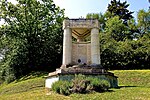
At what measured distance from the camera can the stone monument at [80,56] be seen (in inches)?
690

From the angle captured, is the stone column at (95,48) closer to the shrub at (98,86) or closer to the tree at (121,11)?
the shrub at (98,86)

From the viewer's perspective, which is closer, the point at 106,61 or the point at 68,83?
the point at 68,83

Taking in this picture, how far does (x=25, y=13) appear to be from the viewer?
3841 centimetres

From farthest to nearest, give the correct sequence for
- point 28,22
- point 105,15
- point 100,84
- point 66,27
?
point 105,15
point 28,22
point 66,27
point 100,84

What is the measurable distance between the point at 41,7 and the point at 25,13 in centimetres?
240

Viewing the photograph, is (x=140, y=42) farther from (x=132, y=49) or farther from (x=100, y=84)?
(x=100, y=84)

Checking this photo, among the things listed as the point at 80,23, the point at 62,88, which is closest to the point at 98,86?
the point at 62,88

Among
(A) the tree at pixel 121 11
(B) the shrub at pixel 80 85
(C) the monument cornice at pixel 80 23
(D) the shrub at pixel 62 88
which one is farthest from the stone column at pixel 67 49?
(A) the tree at pixel 121 11

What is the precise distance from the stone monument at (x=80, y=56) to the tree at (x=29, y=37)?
1373 centimetres

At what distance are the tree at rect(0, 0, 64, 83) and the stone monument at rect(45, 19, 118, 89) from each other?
45.0 ft

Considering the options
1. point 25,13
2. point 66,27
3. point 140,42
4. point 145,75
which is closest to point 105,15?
point 140,42

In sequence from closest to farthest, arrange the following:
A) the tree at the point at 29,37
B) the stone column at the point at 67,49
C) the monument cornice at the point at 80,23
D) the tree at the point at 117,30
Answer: the stone column at the point at 67,49 → the monument cornice at the point at 80,23 → the tree at the point at 29,37 → the tree at the point at 117,30

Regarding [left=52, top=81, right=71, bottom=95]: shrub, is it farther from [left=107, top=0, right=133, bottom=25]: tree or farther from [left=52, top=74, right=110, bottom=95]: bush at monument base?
[left=107, top=0, right=133, bottom=25]: tree

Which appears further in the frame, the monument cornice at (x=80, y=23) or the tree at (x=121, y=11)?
the tree at (x=121, y=11)
